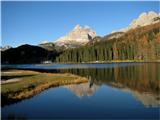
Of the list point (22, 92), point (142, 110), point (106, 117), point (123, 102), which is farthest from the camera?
point (22, 92)

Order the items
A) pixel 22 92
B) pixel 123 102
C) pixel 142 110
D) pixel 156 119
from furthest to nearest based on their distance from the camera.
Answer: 1. pixel 22 92
2. pixel 123 102
3. pixel 142 110
4. pixel 156 119

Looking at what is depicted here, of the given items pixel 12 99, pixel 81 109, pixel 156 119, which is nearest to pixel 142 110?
pixel 156 119

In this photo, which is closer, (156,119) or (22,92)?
(156,119)

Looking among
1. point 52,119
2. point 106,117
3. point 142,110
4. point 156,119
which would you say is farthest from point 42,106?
point 156,119

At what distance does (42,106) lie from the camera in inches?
1660

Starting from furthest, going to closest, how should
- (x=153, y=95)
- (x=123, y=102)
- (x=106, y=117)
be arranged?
(x=153, y=95)
(x=123, y=102)
(x=106, y=117)

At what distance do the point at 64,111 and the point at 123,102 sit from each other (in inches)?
436

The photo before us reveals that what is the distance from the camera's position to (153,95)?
4744 cm

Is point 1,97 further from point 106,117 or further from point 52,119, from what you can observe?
point 106,117

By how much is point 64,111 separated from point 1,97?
13.1 metres

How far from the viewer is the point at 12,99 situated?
45.9 meters

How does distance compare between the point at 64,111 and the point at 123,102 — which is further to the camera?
the point at 123,102

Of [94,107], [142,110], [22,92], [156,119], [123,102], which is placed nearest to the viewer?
Answer: [156,119]

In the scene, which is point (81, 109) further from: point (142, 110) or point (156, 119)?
point (156, 119)
